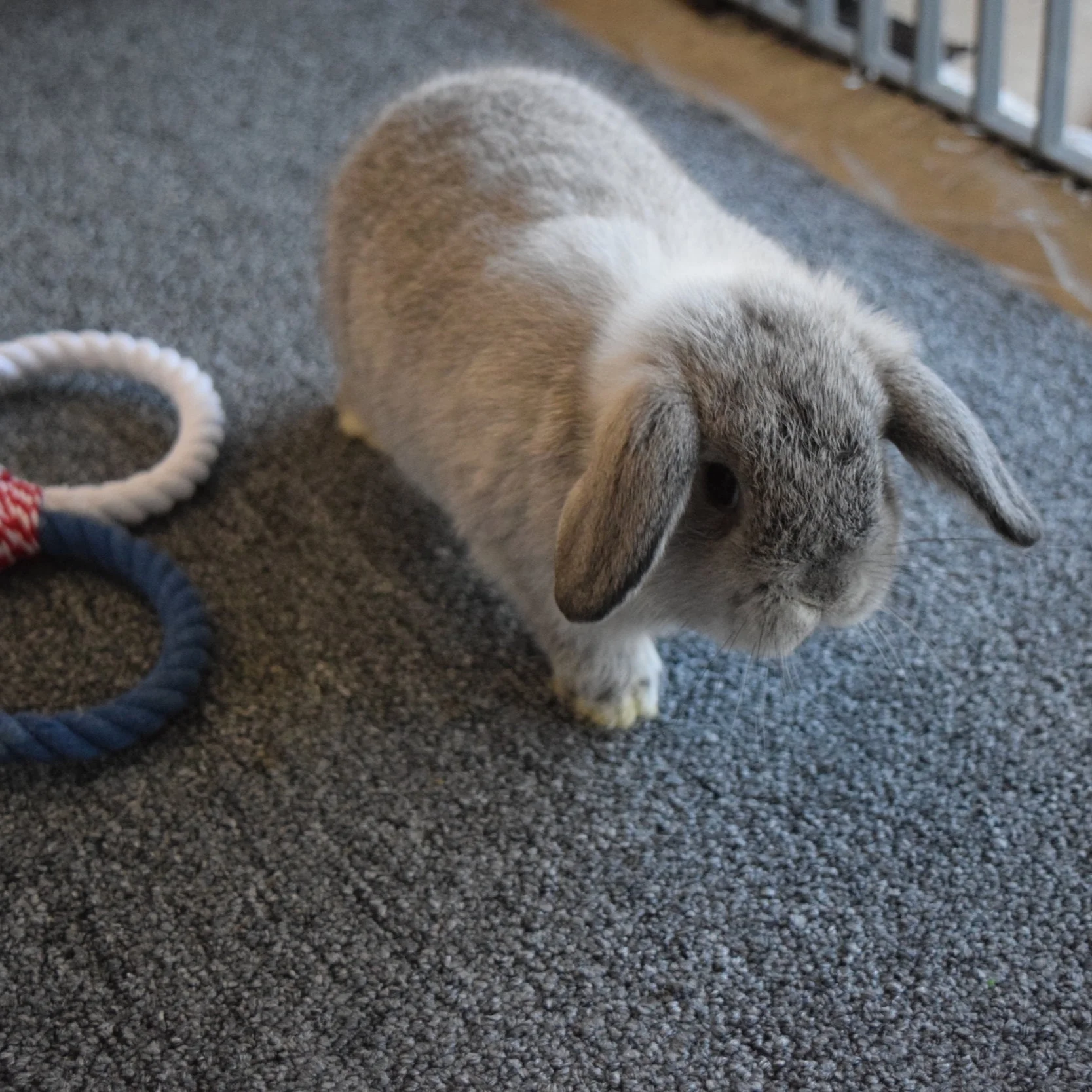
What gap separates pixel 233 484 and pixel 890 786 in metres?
0.89

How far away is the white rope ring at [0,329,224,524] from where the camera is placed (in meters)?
1.59

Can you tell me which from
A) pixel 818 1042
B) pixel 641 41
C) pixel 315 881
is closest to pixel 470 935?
pixel 315 881

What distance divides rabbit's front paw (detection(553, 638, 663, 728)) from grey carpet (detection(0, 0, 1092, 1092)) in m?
0.03

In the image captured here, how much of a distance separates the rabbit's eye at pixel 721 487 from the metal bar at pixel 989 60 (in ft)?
4.26

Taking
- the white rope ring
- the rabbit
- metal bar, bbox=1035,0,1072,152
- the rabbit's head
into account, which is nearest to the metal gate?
metal bar, bbox=1035,0,1072,152

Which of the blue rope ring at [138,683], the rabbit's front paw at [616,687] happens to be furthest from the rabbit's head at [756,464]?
the blue rope ring at [138,683]

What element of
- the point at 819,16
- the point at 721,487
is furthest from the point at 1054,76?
the point at 721,487

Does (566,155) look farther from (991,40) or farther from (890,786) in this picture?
(991,40)

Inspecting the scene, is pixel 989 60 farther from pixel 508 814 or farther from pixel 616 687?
pixel 508 814

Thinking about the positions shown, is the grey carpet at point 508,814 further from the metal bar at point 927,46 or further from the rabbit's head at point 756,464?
the metal bar at point 927,46

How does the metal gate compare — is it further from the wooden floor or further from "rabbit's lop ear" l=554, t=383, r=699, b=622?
"rabbit's lop ear" l=554, t=383, r=699, b=622

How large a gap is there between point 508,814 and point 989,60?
4.97ft

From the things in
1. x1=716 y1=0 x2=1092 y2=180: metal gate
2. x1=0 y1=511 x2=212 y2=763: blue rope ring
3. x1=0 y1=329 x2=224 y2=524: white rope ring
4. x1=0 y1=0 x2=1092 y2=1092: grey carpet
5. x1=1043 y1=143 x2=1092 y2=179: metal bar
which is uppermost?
x1=716 y1=0 x2=1092 y2=180: metal gate

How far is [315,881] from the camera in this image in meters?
1.29
